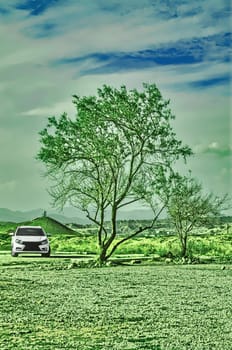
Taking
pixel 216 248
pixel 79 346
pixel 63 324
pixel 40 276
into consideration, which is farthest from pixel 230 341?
pixel 216 248

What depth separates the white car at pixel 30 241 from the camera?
128 ft

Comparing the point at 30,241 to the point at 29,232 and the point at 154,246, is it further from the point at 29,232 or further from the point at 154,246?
the point at 154,246

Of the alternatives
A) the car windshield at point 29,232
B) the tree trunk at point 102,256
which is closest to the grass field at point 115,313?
the tree trunk at point 102,256

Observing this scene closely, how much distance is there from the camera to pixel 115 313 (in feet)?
47.7

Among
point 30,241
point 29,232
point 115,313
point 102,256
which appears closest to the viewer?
point 115,313

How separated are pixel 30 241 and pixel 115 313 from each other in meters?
25.1

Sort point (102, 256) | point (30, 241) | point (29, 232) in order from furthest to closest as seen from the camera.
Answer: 1. point (29, 232)
2. point (30, 241)
3. point (102, 256)

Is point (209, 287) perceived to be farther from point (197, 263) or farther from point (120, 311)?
point (197, 263)

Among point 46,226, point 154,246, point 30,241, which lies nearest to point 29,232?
point 30,241

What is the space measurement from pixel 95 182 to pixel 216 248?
18167mm

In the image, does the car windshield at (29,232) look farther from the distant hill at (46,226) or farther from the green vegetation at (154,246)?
the distant hill at (46,226)

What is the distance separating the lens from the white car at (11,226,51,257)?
3912 centimetres

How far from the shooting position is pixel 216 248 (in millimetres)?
51719

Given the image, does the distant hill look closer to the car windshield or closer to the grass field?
the car windshield
